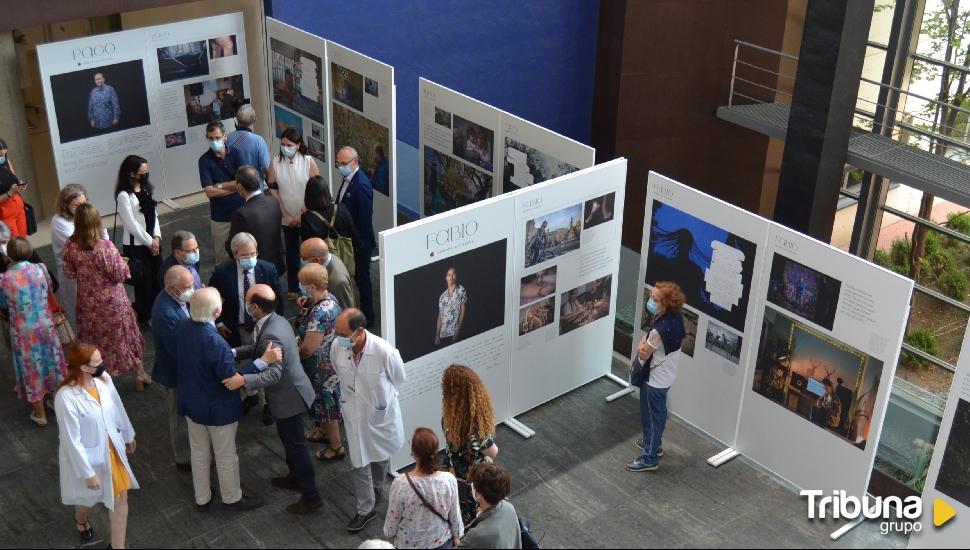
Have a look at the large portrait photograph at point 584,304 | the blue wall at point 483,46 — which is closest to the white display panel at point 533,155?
the large portrait photograph at point 584,304

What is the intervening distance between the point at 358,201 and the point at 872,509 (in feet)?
15.7

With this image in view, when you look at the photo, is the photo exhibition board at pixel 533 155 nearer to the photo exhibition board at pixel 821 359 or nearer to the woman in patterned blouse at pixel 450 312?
the woman in patterned blouse at pixel 450 312

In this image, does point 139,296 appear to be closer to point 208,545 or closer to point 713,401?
point 208,545

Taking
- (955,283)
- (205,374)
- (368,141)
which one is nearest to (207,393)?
(205,374)

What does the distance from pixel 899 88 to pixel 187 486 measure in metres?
8.33

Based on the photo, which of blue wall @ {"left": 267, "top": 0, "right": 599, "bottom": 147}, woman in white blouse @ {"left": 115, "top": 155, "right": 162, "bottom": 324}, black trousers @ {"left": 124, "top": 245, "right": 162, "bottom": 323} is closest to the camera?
woman in white blouse @ {"left": 115, "top": 155, "right": 162, "bottom": 324}

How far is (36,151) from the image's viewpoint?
1226 cm

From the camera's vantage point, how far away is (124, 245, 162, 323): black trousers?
8.92 meters

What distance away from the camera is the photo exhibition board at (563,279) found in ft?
26.0

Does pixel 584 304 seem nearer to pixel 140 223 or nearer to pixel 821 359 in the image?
pixel 821 359

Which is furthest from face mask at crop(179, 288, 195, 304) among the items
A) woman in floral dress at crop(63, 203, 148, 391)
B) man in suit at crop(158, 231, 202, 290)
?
woman in floral dress at crop(63, 203, 148, 391)

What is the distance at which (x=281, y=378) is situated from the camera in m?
6.62

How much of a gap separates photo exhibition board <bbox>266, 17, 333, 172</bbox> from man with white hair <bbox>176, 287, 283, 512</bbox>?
4707 millimetres

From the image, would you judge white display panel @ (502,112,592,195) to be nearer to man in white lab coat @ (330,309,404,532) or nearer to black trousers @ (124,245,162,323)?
man in white lab coat @ (330,309,404,532)
